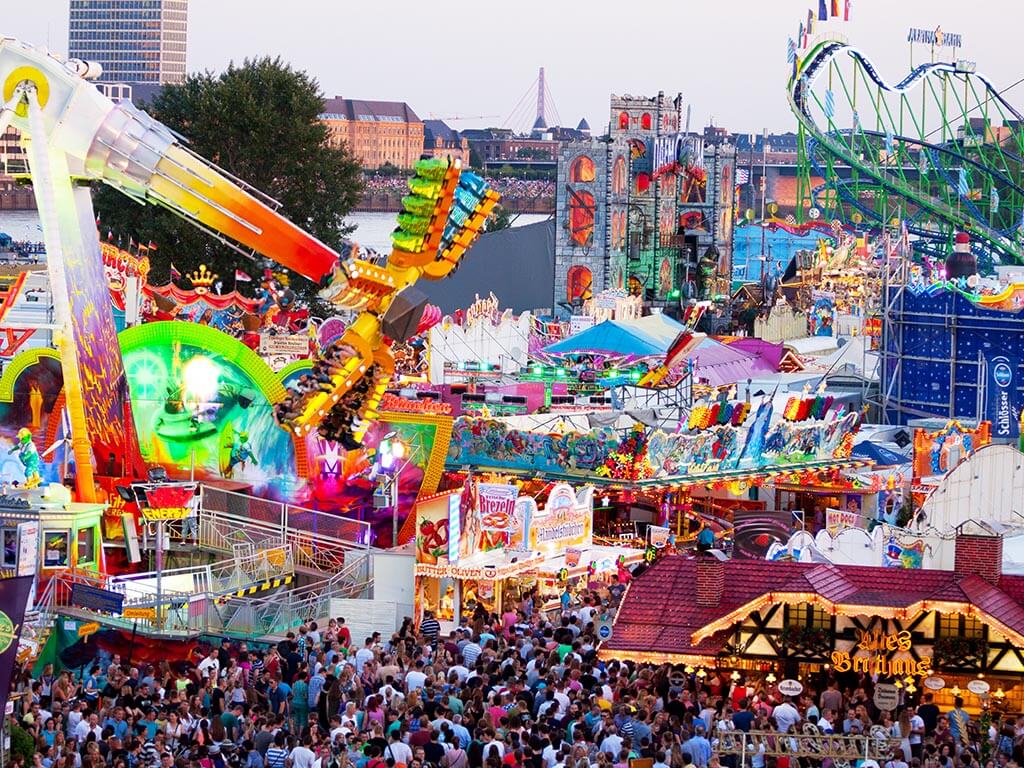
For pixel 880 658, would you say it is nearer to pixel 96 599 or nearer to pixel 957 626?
pixel 957 626

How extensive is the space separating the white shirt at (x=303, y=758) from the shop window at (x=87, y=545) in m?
9.44

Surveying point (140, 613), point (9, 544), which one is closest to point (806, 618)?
point (140, 613)

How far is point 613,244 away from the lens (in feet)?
234

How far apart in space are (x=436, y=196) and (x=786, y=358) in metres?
26.0

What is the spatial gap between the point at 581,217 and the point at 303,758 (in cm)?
5236

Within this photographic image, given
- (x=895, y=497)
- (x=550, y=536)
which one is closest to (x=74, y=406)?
(x=550, y=536)

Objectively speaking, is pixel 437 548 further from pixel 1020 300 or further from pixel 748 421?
pixel 1020 300

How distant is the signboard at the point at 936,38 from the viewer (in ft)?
281

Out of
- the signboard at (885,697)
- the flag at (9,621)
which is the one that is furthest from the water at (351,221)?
the flag at (9,621)

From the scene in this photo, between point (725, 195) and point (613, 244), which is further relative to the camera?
point (725, 195)

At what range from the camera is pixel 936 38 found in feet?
286

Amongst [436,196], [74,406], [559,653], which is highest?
[436,196]

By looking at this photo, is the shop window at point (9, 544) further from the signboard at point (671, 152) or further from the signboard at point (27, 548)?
the signboard at point (671, 152)

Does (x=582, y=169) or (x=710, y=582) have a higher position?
(x=582, y=169)
